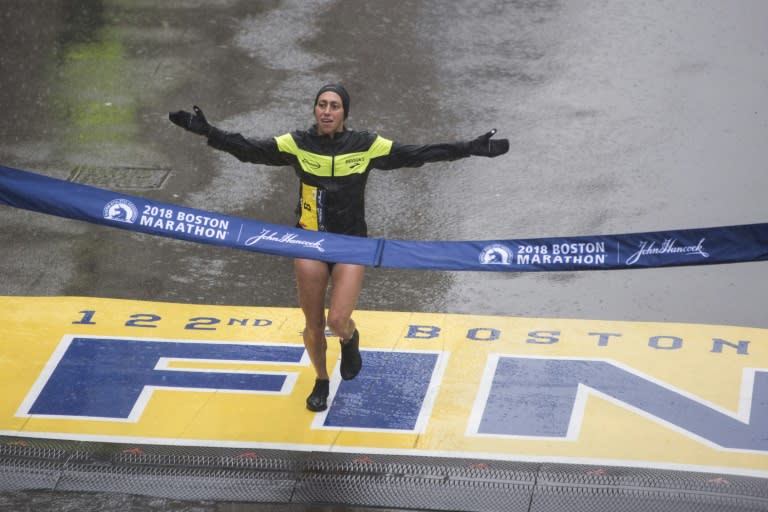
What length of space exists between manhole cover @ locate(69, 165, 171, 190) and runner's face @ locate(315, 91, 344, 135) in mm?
4336

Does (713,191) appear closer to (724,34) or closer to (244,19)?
A: (724,34)

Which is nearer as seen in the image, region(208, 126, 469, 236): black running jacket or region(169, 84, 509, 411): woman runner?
region(169, 84, 509, 411): woman runner

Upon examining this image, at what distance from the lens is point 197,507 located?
8250 mm

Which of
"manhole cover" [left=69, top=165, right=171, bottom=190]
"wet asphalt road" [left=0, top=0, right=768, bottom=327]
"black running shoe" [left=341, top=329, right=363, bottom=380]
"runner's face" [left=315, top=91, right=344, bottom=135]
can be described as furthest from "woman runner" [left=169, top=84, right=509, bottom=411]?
"manhole cover" [left=69, top=165, right=171, bottom=190]

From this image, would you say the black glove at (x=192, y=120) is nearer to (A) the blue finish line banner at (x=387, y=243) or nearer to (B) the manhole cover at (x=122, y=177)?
(A) the blue finish line banner at (x=387, y=243)

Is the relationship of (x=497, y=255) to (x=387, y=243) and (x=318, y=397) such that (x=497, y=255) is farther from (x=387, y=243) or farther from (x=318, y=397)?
(x=318, y=397)

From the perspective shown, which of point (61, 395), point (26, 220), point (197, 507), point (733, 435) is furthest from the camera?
point (26, 220)

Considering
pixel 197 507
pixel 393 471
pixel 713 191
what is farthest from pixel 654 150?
pixel 197 507

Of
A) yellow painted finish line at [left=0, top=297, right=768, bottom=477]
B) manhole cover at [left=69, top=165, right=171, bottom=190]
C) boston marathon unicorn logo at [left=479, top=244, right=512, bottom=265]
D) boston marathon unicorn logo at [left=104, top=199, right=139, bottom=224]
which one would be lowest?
manhole cover at [left=69, top=165, right=171, bottom=190]

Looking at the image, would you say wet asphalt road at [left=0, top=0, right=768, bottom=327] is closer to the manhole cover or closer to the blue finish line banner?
the manhole cover

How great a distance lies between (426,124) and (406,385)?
482 cm

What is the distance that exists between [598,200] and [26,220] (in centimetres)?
519

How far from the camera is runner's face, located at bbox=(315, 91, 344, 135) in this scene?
8688mm

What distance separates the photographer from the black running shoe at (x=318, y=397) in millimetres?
9273
